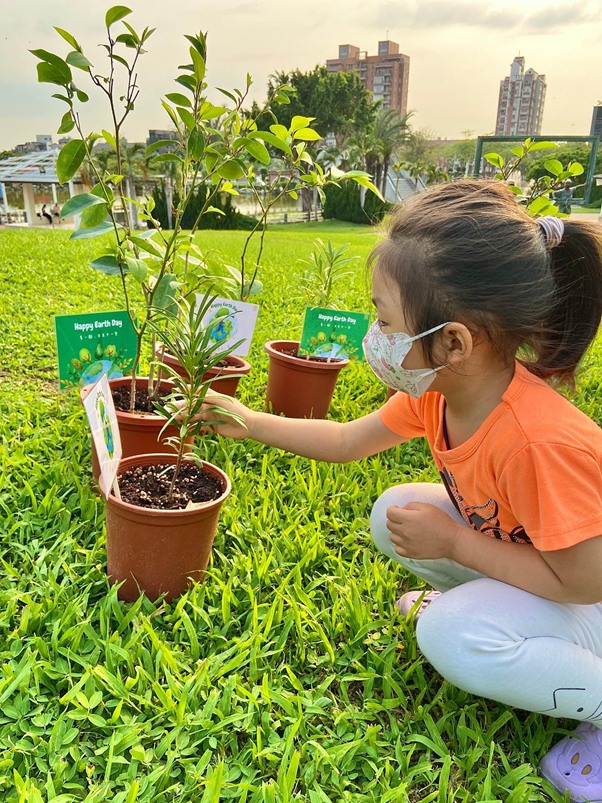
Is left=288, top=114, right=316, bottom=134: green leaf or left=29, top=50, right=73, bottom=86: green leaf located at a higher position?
left=29, top=50, right=73, bottom=86: green leaf

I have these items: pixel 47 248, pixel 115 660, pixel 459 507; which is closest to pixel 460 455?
pixel 459 507

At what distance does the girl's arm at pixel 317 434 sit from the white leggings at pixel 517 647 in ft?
1.43

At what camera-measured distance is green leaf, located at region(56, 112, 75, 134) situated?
47.4 inches

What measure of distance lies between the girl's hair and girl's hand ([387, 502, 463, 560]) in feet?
1.00

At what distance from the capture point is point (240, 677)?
1122 mm

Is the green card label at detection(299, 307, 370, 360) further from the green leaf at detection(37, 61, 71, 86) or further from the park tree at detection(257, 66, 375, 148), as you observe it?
the park tree at detection(257, 66, 375, 148)

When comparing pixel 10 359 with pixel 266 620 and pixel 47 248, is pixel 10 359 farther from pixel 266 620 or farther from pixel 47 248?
pixel 47 248

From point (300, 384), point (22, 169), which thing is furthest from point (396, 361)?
point (22, 169)

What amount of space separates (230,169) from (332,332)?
2.59 ft

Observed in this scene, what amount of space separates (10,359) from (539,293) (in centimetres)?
224

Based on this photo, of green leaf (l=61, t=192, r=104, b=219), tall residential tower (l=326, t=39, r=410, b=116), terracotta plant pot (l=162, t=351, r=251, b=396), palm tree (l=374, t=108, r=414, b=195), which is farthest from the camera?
tall residential tower (l=326, t=39, r=410, b=116)

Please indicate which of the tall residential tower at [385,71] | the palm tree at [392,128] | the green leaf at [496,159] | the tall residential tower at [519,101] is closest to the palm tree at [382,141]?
the palm tree at [392,128]

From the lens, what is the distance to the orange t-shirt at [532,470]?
945 mm

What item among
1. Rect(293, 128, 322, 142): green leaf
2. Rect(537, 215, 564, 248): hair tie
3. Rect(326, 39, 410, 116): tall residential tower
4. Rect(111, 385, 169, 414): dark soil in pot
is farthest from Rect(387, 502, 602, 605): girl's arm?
Rect(326, 39, 410, 116): tall residential tower
